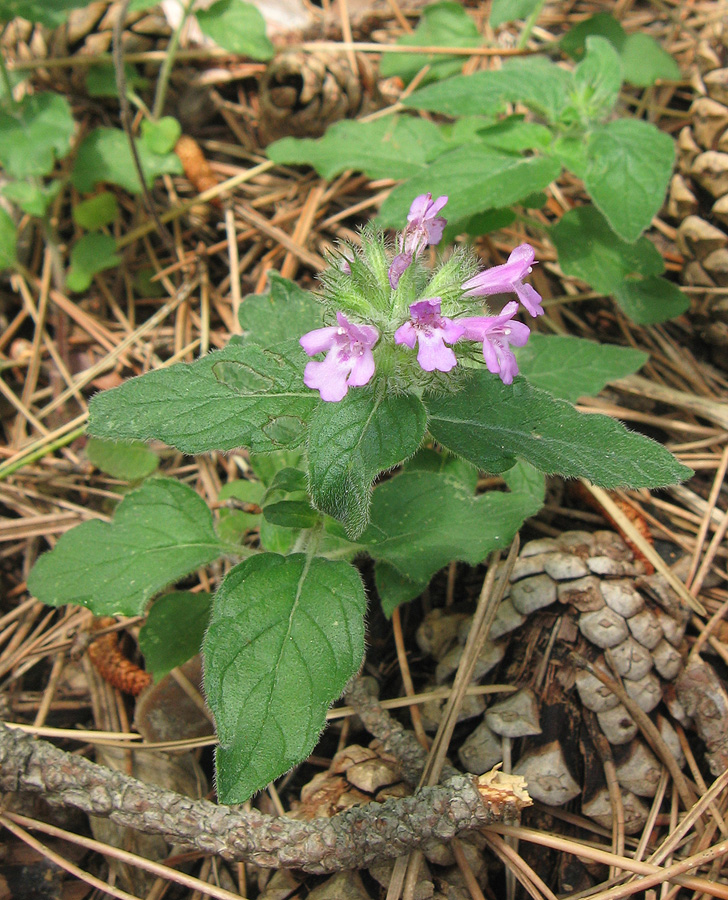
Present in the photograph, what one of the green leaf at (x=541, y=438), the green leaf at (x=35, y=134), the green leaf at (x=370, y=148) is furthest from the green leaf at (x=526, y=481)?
the green leaf at (x=35, y=134)

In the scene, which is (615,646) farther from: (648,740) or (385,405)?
(385,405)

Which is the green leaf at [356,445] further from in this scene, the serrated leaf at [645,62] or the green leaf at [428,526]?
the serrated leaf at [645,62]

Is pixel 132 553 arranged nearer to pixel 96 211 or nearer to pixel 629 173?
pixel 96 211

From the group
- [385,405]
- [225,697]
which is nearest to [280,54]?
[385,405]

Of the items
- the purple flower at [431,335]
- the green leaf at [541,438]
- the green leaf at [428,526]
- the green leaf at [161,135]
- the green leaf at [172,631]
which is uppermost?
the green leaf at [161,135]

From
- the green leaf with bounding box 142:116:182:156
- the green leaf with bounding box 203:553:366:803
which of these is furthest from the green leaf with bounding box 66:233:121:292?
the green leaf with bounding box 203:553:366:803

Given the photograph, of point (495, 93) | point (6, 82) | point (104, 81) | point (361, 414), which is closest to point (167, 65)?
point (104, 81)
